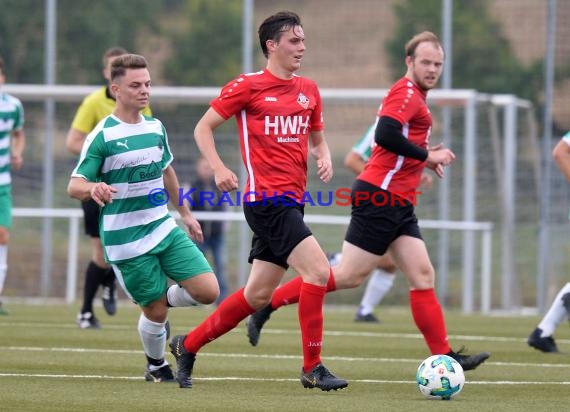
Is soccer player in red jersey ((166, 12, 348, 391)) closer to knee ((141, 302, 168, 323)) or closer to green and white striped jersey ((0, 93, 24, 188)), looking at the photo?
knee ((141, 302, 168, 323))

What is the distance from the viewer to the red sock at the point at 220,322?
298 inches

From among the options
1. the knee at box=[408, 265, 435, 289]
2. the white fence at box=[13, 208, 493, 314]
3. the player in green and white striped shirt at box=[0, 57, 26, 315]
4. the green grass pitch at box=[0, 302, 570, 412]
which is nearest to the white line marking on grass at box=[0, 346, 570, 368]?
the green grass pitch at box=[0, 302, 570, 412]

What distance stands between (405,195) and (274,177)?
128 cm

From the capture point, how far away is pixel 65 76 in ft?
54.5

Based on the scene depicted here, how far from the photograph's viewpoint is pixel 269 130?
7.52 meters

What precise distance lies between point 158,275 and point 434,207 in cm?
896

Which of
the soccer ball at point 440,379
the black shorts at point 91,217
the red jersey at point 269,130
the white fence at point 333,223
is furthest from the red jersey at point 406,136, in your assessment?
the white fence at point 333,223

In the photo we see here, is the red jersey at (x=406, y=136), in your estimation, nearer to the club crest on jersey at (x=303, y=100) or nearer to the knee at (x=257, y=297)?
the club crest on jersey at (x=303, y=100)

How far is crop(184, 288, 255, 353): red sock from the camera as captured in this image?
298 inches

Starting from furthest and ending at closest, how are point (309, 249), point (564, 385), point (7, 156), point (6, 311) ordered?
1. point (6, 311)
2. point (7, 156)
3. point (564, 385)
4. point (309, 249)

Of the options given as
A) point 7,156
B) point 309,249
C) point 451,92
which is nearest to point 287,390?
point 309,249

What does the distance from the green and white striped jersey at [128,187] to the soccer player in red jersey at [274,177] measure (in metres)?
0.37

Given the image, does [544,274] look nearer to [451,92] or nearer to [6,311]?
[451,92]

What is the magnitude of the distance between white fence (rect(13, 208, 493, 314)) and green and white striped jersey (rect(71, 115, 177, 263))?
7677 millimetres
